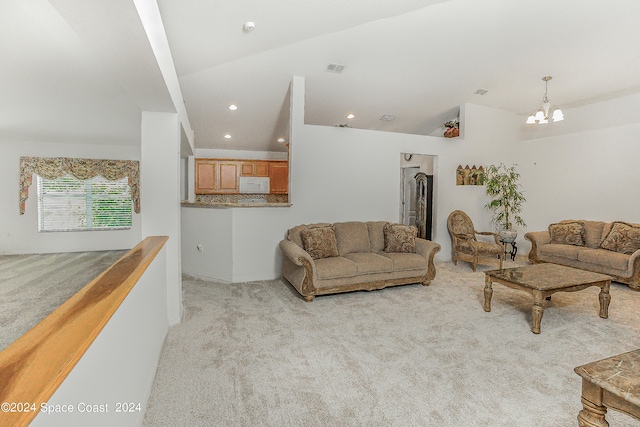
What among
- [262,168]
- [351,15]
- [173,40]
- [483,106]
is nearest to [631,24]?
[483,106]

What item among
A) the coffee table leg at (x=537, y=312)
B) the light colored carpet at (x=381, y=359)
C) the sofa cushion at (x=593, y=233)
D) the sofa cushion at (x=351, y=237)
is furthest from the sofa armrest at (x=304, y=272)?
the sofa cushion at (x=593, y=233)

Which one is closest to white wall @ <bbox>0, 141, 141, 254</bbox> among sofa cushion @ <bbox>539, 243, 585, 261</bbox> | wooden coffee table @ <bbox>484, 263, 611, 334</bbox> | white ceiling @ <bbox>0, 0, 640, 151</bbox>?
white ceiling @ <bbox>0, 0, 640, 151</bbox>

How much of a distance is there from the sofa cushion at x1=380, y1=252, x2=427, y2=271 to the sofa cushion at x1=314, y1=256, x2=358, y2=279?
2.02 feet

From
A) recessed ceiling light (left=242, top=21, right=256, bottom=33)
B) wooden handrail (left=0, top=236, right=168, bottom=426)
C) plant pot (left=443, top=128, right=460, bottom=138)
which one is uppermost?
recessed ceiling light (left=242, top=21, right=256, bottom=33)

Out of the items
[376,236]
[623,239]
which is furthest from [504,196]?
[376,236]

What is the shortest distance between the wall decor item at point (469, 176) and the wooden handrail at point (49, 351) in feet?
19.2

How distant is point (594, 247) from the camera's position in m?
5.16

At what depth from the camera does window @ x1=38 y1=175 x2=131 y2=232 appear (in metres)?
6.46

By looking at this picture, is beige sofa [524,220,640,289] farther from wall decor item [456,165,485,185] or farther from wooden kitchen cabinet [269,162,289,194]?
wooden kitchen cabinet [269,162,289,194]

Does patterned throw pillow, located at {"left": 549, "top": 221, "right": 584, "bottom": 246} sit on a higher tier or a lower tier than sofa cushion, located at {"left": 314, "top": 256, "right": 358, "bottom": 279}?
higher

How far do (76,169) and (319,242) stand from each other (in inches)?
224

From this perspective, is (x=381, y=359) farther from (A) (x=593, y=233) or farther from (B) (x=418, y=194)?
(A) (x=593, y=233)

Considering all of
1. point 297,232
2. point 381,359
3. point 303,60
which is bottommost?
point 381,359

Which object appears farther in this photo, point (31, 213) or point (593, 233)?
point (31, 213)
